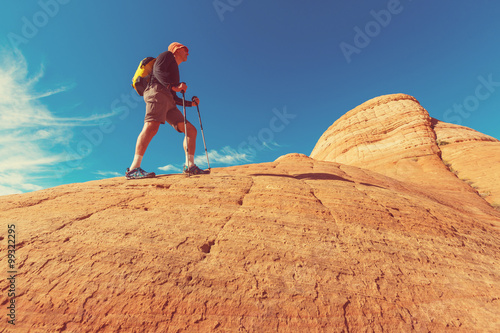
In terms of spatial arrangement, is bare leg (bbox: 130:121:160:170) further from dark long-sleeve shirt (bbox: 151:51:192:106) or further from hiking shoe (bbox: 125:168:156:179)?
dark long-sleeve shirt (bbox: 151:51:192:106)

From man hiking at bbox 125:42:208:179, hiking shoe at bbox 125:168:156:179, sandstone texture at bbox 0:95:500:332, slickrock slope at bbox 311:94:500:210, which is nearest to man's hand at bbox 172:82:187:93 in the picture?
man hiking at bbox 125:42:208:179

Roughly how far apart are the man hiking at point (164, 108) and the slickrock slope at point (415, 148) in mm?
9741

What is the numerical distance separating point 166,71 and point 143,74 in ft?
2.57

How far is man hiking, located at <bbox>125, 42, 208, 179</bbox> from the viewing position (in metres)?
5.94

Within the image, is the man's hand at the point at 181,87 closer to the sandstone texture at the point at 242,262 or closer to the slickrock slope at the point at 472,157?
the sandstone texture at the point at 242,262

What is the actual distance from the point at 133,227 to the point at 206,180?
2350 millimetres

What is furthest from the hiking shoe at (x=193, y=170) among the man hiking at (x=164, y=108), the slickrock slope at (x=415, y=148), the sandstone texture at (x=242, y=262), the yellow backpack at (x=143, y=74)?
the slickrock slope at (x=415, y=148)

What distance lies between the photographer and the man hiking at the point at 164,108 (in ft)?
19.5

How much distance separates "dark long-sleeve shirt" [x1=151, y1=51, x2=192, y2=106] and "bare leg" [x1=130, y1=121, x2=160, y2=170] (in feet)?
3.94

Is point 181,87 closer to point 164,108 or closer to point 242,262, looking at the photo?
point 164,108

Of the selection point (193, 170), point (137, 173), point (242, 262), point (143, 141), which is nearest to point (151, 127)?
point (143, 141)

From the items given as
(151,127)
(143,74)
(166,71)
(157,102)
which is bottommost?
(151,127)

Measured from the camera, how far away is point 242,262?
2.82 metres

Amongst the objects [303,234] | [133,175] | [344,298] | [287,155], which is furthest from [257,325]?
[287,155]
